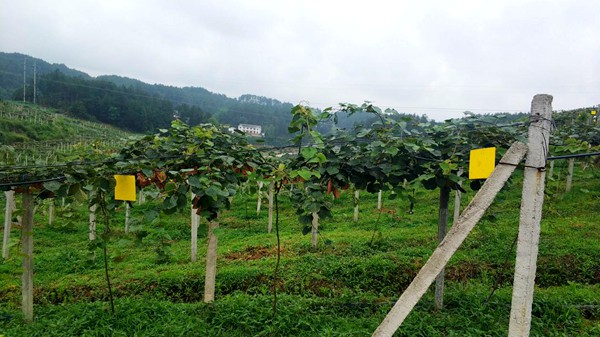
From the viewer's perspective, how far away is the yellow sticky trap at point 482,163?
2.38 m

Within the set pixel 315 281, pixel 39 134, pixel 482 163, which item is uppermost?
pixel 39 134

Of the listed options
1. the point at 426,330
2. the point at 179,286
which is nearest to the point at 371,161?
the point at 426,330

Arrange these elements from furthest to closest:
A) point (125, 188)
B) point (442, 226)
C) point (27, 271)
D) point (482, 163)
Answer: point (27, 271) → point (442, 226) → point (125, 188) → point (482, 163)

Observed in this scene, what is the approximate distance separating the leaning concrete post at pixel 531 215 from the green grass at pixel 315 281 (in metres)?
1.30

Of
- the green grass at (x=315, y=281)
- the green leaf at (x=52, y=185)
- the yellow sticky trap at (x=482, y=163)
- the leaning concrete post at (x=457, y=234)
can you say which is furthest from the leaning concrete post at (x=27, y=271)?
the yellow sticky trap at (x=482, y=163)

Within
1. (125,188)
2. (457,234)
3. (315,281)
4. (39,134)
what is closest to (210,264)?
(125,188)

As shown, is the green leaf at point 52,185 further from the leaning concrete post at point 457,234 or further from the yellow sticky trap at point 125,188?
the leaning concrete post at point 457,234

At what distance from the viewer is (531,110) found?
7.75 feet

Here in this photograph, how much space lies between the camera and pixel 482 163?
2.43 metres

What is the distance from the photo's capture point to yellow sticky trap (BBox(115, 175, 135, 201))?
3.14m

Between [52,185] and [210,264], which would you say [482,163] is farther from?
[52,185]

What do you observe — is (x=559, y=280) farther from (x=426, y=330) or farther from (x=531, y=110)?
(x=531, y=110)

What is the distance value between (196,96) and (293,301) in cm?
7306

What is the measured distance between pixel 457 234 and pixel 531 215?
1.67 feet
